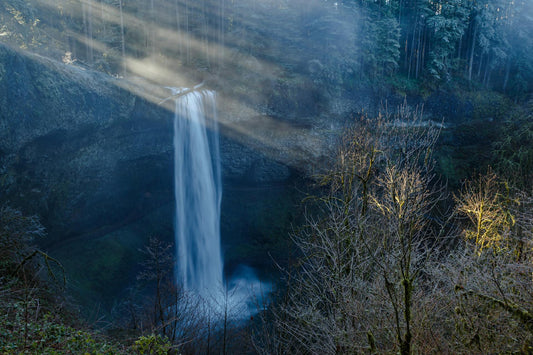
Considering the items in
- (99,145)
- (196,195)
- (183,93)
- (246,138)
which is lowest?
(196,195)

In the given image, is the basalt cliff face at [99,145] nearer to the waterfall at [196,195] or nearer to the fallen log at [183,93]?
the fallen log at [183,93]

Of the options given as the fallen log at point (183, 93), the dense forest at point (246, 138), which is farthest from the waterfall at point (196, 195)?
the dense forest at point (246, 138)

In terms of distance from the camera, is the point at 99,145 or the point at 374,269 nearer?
the point at 374,269

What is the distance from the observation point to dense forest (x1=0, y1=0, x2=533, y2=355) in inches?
526

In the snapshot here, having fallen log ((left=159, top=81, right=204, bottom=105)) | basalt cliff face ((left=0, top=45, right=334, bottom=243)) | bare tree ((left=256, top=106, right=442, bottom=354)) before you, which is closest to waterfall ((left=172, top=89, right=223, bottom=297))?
→ fallen log ((left=159, top=81, right=204, bottom=105))

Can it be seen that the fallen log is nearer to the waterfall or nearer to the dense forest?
the dense forest

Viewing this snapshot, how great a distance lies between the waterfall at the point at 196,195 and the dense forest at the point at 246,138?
34.3 inches

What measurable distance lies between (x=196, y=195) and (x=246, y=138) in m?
6.16

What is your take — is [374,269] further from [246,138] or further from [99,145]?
[246,138]

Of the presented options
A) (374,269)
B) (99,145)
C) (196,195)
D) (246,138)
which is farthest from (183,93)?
(374,269)

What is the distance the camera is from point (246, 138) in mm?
25438

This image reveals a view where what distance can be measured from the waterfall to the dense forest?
2.86ft

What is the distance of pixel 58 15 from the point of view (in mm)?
27469

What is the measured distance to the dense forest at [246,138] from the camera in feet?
43.8
